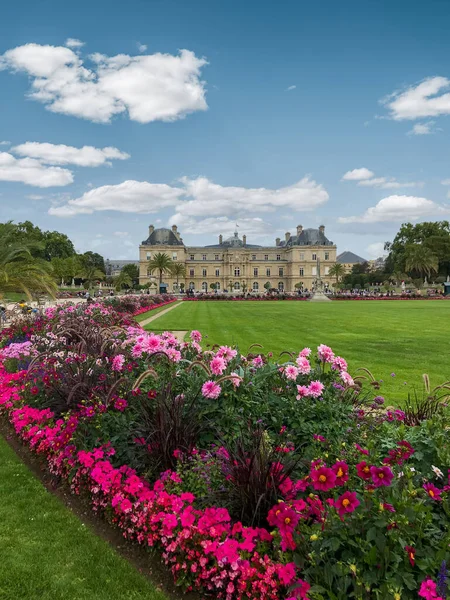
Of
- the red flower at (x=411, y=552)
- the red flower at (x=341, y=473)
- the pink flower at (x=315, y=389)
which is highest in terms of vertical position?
the pink flower at (x=315, y=389)

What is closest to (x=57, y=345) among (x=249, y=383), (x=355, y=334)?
(x=249, y=383)

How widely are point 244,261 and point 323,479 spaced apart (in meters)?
112

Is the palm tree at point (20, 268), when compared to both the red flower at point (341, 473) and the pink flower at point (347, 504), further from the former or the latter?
the pink flower at point (347, 504)

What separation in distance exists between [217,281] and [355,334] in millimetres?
98543

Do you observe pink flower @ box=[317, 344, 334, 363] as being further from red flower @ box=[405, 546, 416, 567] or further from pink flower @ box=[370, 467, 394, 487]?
red flower @ box=[405, 546, 416, 567]

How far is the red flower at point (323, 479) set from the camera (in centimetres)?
235

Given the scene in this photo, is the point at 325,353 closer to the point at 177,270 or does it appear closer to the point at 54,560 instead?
the point at 54,560

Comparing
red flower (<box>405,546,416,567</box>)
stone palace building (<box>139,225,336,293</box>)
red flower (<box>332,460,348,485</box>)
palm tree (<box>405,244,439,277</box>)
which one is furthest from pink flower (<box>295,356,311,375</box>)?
stone palace building (<box>139,225,336,293</box>)

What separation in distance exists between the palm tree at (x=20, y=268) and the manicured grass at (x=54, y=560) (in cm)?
864

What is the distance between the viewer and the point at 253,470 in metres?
2.93

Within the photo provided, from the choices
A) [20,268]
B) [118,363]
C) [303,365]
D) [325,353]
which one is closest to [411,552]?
[303,365]

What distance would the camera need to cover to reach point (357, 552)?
237 cm

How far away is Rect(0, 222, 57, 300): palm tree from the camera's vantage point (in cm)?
1179

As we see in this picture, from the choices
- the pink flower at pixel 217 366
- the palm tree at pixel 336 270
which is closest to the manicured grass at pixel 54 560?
the pink flower at pixel 217 366
